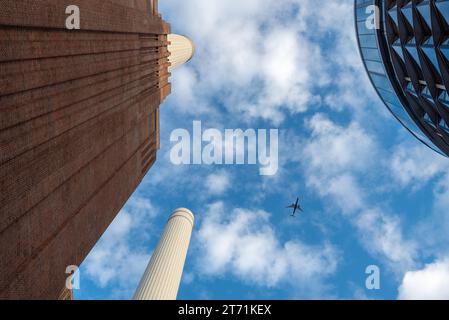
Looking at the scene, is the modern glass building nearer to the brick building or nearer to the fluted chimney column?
the brick building

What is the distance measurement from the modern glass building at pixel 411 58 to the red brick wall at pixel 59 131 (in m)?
21.0

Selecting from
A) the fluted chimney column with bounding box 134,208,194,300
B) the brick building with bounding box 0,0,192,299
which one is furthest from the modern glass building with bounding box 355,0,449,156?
the fluted chimney column with bounding box 134,208,194,300

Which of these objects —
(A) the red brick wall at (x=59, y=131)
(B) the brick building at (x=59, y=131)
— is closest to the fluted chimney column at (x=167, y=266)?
(B) the brick building at (x=59, y=131)

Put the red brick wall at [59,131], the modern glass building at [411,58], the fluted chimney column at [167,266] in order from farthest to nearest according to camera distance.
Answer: the fluted chimney column at [167,266]
the modern glass building at [411,58]
the red brick wall at [59,131]

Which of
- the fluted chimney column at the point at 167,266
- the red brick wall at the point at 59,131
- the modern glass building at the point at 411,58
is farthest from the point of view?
the fluted chimney column at the point at 167,266

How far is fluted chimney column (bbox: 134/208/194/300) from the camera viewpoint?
175ft

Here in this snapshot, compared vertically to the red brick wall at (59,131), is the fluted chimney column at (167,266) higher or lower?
lower

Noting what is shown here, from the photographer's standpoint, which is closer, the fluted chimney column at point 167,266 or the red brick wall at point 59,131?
the red brick wall at point 59,131

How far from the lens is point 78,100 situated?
24.1 m

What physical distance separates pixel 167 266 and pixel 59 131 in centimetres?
4533

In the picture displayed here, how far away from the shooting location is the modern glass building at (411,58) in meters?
20.5

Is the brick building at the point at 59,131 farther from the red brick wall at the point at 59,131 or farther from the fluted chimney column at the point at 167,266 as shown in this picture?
the fluted chimney column at the point at 167,266

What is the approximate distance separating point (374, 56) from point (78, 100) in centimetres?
2542
